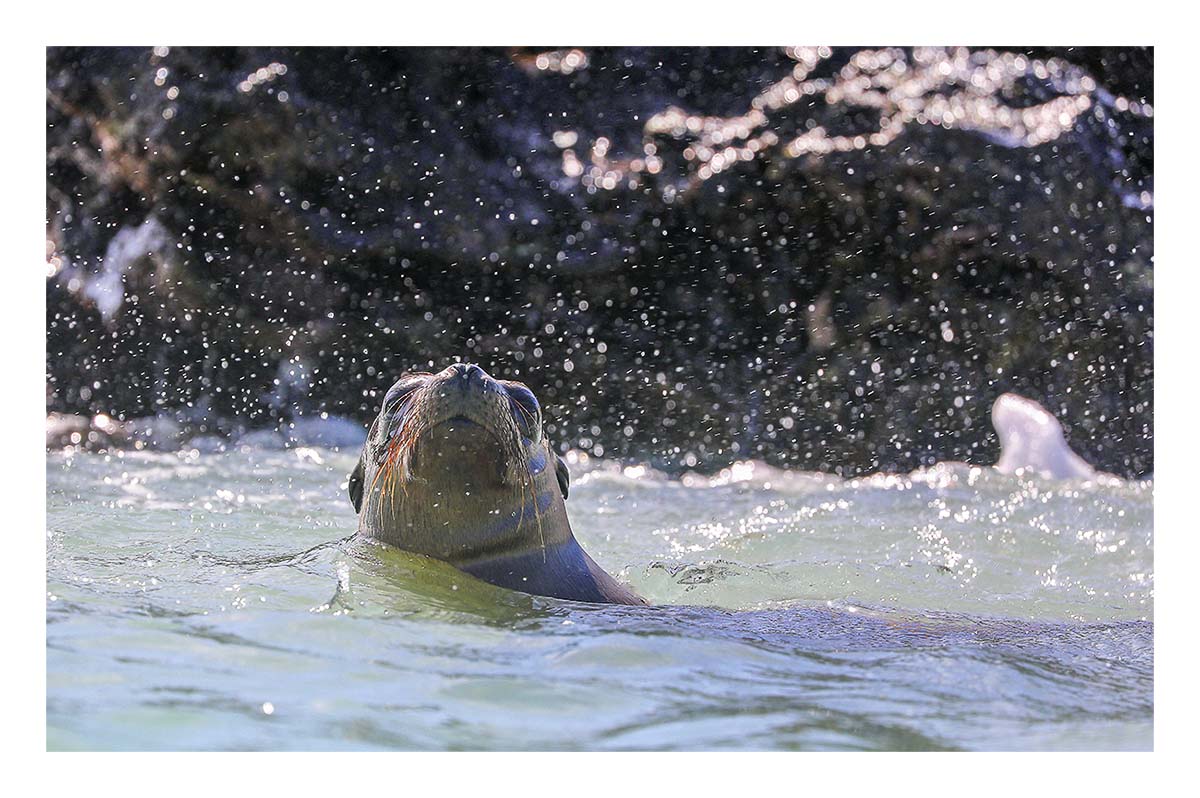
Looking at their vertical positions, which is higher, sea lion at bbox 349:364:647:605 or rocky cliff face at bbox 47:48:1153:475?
rocky cliff face at bbox 47:48:1153:475

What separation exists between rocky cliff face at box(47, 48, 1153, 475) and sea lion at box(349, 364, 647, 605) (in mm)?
5927

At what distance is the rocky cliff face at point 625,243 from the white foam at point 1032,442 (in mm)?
125

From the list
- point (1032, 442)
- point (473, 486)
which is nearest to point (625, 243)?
point (1032, 442)

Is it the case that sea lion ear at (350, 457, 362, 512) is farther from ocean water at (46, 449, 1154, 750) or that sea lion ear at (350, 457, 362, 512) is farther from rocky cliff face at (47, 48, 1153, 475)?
rocky cliff face at (47, 48, 1153, 475)

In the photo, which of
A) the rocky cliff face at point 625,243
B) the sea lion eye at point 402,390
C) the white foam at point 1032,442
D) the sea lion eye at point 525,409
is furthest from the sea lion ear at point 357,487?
the white foam at point 1032,442

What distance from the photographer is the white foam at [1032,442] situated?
977 centimetres

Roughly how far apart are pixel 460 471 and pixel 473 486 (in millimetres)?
85

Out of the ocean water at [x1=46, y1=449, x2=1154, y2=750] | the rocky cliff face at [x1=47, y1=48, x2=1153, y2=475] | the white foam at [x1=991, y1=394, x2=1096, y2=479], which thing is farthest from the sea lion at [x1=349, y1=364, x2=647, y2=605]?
the white foam at [x1=991, y1=394, x2=1096, y2=479]

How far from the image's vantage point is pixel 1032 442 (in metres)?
10.3

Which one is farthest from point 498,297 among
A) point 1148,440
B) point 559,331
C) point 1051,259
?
point 1148,440

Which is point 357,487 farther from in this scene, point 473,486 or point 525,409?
point 525,409

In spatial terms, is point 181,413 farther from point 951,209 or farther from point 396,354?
point 951,209

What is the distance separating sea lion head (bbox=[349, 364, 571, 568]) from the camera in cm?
399
